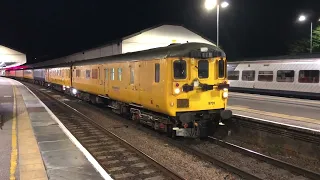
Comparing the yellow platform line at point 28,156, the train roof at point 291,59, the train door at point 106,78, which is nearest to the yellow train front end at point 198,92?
the yellow platform line at point 28,156

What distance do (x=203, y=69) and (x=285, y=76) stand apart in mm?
13875

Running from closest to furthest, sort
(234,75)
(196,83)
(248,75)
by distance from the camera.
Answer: (196,83)
(248,75)
(234,75)

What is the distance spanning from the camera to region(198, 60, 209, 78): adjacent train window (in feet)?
33.3

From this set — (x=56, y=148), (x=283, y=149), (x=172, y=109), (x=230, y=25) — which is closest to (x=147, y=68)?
(x=172, y=109)

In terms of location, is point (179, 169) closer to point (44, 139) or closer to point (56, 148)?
point (56, 148)

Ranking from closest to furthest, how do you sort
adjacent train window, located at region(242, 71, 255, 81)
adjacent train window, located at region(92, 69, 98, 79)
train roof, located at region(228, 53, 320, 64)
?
adjacent train window, located at region(92, 69, 98, 79) → train roof, located at region(228, 53, 320, 64) → adjacent train window, located at region(242, 71, 255, 81)

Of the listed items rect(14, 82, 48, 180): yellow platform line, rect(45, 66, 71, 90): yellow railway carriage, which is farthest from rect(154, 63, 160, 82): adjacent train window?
rect(45, 66, 71, 90): yellow railway carriage

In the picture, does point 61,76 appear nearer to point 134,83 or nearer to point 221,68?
point 134,83

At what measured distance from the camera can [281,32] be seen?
6588 cm

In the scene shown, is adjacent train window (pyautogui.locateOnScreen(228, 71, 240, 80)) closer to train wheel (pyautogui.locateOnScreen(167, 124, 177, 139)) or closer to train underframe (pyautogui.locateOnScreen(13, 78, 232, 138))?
train underframe (pyautogui.locateOnScreen(13, 78, 232, 138))

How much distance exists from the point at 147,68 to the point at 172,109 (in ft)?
6.49

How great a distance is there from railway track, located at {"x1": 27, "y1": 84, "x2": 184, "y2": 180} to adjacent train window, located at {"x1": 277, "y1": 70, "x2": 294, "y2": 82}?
13773 millimetres

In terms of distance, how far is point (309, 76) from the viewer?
66.3 ft

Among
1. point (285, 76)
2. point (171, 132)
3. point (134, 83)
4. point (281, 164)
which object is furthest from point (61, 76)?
point (281, 164)
